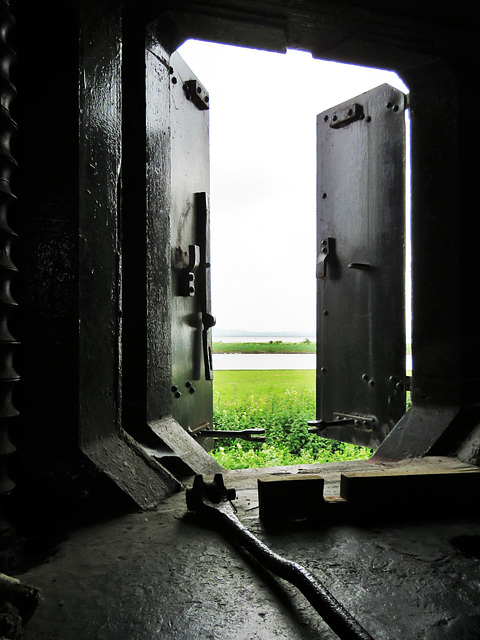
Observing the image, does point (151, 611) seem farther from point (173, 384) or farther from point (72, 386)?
point (173, 384)

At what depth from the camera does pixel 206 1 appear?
2.42 m

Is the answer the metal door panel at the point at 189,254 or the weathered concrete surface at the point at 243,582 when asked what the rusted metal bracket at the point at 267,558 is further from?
the metal door panel at the point at 189,254

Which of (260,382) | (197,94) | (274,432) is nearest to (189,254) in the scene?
(197,94)

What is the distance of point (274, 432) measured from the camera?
7426 millimetres

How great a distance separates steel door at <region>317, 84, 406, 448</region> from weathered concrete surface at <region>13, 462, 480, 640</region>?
1.61 m

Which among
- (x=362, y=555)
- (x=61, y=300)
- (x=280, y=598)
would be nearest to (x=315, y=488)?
(x=362, y=555)

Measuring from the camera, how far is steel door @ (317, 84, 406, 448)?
128 inches

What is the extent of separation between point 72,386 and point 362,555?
3.84 feet

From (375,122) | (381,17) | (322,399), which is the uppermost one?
(381,17)

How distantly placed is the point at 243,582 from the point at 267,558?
89mm

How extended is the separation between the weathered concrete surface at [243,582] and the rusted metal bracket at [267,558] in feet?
0.14

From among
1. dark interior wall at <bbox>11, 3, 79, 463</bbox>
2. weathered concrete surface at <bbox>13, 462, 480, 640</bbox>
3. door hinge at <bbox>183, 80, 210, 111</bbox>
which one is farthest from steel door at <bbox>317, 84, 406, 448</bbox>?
dark interior wall at <bbox>11, 3, 79, 463</bbox>

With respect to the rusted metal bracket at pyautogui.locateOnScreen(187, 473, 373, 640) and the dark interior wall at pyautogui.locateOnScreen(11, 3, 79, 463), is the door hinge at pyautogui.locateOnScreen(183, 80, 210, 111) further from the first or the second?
the rusted metal bracket at pyautogui.locateOnScreen(187, 473, 373, 640)

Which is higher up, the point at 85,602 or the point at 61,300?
the point at 61,300
